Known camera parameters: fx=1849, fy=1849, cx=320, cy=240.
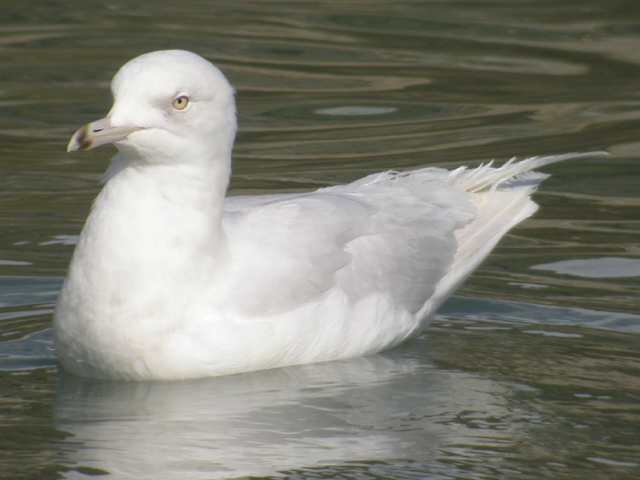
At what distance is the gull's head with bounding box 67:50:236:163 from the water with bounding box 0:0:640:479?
100cm

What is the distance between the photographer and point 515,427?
285 inches

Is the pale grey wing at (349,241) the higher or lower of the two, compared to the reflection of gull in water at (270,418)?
higher

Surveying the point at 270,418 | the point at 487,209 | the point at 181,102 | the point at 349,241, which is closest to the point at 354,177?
the point at 487,209

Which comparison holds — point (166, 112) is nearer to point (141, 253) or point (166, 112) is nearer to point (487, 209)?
point (141, 253)

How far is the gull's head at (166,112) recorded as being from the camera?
728 cm

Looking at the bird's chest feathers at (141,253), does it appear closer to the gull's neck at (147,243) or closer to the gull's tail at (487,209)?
the gull's neck at (147,243)

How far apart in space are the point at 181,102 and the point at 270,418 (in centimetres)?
133

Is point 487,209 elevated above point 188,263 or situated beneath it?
elevated above

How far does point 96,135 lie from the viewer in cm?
721

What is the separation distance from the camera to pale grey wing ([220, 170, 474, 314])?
7812mm

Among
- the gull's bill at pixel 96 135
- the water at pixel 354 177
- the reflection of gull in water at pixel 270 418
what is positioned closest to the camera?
the reflection of gull in water at pixel 270 418

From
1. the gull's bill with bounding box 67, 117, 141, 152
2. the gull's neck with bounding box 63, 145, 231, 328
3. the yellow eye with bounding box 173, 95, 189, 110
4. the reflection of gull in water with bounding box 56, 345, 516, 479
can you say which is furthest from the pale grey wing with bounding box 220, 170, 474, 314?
the gull's bill with bounding box 67, 117, 141, 152

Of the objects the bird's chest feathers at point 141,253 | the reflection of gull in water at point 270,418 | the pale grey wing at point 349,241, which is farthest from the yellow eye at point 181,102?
the reflection of gull in water at point 270,418

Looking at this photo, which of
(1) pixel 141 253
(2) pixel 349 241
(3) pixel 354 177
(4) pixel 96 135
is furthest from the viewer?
(3) pixel 354 177
